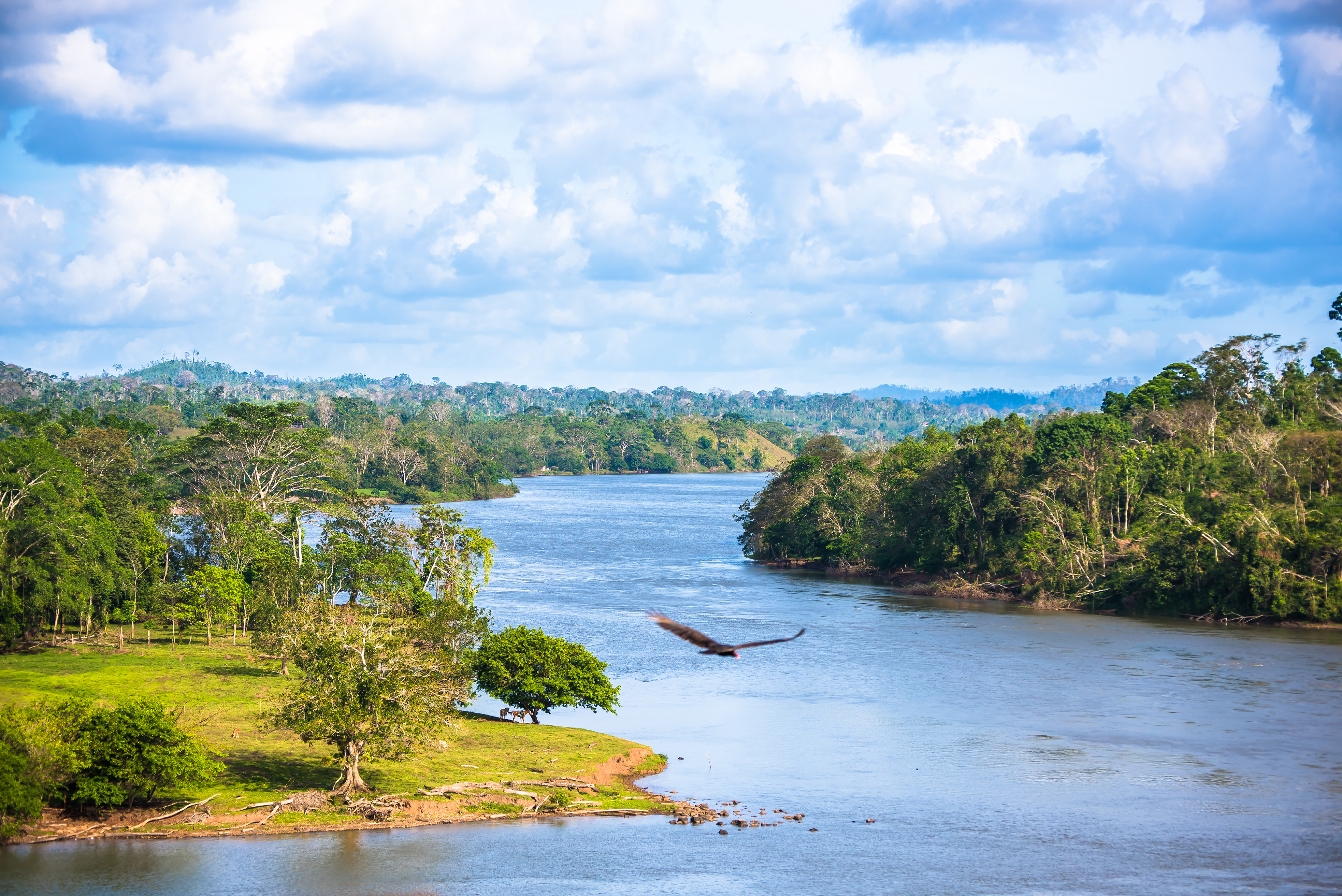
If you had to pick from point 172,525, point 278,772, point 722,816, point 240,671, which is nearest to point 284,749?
point 278,772

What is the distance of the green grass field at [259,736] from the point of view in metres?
36.6

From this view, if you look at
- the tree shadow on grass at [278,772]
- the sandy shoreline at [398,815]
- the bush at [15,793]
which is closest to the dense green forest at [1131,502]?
the sandy shoreline at [398,815]

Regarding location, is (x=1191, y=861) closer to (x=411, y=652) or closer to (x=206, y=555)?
(x=411, y=652)

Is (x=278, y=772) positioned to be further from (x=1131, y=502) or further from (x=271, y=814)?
(x=1131, y=502)

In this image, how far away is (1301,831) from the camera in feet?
114

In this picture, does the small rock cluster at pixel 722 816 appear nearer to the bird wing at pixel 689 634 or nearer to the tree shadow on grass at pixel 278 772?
the tree shadow on grass at pixel 278 772

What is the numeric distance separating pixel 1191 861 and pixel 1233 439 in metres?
59.9

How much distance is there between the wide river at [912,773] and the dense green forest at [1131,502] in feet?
12.4

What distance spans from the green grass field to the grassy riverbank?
6 centimetres

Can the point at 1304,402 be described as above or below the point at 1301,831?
above

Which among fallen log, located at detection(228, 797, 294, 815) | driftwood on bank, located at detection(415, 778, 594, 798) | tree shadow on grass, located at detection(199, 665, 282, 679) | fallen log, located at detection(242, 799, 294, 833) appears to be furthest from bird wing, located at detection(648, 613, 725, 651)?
tree shadow on grass, located at detection(199, 665, 282, 679)

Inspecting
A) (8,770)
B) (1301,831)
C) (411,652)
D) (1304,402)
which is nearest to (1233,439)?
(1304,402)

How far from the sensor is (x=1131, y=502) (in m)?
80.6

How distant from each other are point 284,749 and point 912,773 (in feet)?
76.5
